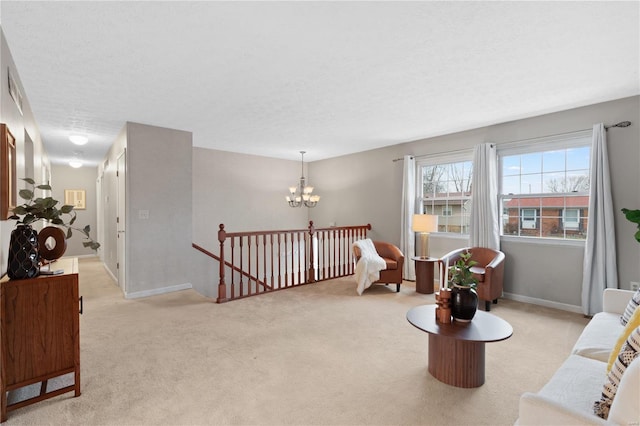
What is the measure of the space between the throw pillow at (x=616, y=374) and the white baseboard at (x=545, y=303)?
126 inches

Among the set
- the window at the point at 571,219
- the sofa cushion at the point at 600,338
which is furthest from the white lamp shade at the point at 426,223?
the sofa cushion at the point at 600,338

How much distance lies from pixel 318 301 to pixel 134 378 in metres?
2.40

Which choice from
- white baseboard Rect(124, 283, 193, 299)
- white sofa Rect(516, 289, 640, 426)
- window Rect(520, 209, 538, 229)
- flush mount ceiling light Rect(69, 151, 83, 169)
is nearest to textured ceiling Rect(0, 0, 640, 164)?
window Rect(520, 209, 538, 229)

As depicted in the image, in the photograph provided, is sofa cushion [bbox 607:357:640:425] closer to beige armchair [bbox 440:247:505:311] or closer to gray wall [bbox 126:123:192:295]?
beige armchair [bbox 440:247:505:311]

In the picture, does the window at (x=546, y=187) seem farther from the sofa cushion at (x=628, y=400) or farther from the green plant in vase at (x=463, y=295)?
the sofa cushion at (x=628, y=400)

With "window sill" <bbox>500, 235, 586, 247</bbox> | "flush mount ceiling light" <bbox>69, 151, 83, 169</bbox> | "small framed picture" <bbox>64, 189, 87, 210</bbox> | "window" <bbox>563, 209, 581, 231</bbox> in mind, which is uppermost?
"flush mount ceiling light" <bbox>69, 151, 83, 169</bbox>

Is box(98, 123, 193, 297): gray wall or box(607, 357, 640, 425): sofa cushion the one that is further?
box(98, 123, 193, 297): gray wall

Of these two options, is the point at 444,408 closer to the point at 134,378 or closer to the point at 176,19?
the point at 134,378

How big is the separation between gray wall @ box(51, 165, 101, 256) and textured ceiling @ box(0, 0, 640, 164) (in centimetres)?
485

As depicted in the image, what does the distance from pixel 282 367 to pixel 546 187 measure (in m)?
4.06

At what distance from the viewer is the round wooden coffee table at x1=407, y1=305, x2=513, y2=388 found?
216 cm

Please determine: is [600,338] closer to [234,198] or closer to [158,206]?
[158,206]

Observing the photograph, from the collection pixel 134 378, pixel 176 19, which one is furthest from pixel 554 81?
pixel 134 378

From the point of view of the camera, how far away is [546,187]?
13.8ft
